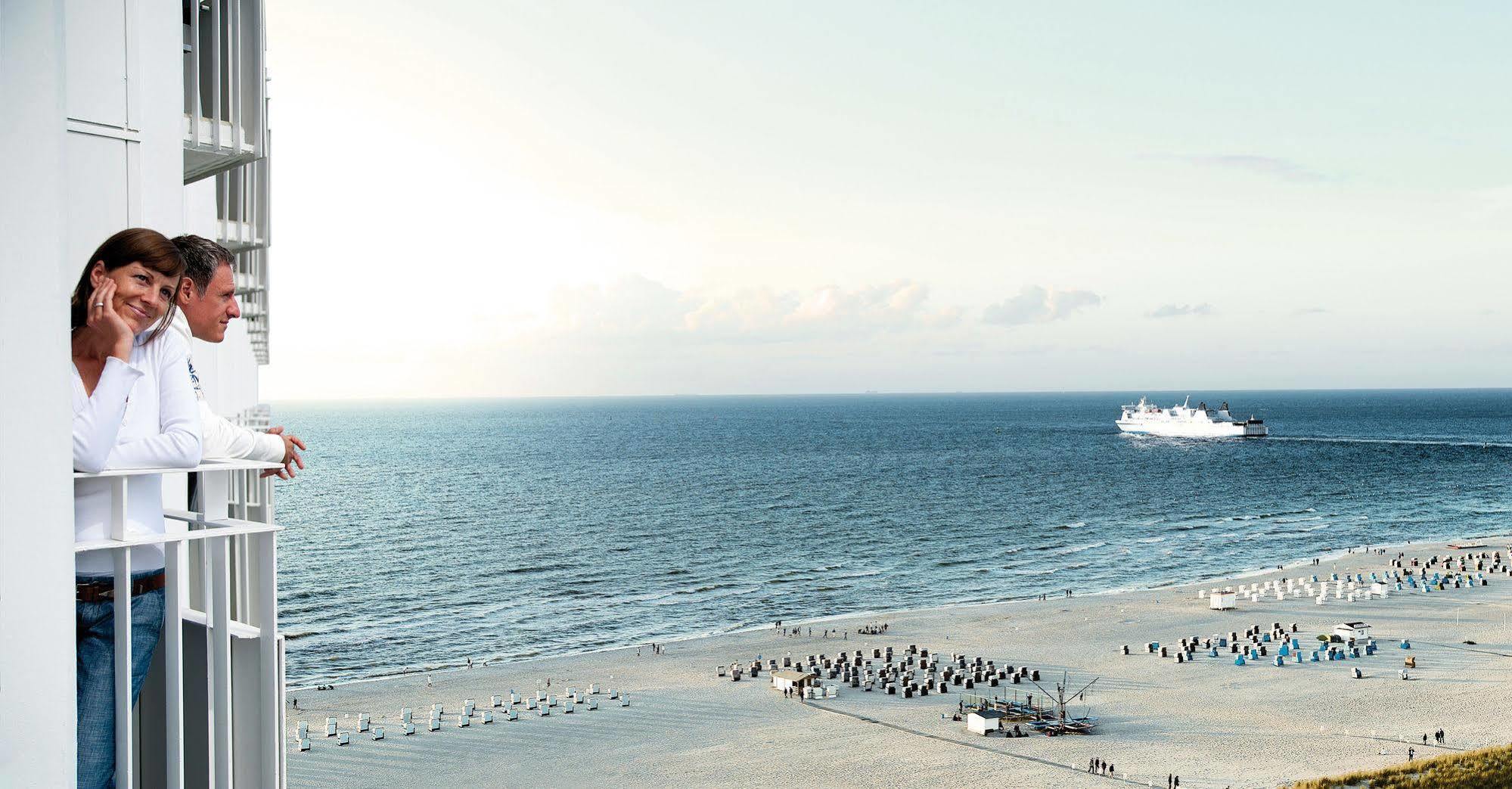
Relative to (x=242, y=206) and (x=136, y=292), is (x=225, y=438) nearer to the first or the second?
(x=136, y=292)

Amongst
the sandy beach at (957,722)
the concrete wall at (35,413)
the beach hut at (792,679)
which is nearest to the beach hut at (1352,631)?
the sandy beach at (957,722)

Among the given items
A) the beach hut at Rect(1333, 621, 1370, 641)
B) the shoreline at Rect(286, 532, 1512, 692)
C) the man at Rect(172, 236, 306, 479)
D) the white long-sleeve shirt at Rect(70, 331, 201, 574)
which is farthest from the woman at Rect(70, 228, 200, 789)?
the beach hut at Rect(1333, 621, 1370, 641)

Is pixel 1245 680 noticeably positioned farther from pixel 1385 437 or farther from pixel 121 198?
pixel 1385 437

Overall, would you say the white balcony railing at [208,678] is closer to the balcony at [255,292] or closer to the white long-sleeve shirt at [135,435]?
the white long-sleeve shirt at [135,435]

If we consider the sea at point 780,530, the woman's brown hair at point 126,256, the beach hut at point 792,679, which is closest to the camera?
the woman's brown hair at point 126,256

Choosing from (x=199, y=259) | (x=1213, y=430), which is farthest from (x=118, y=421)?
(x=1213, y=430)

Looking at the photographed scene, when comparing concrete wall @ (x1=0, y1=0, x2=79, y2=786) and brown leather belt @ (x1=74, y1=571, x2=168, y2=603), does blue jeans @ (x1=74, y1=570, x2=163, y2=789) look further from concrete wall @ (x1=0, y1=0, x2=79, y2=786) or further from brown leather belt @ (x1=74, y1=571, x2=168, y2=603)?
concrete wall @ (x1=0, y1=0, x2=79, y2=786)
